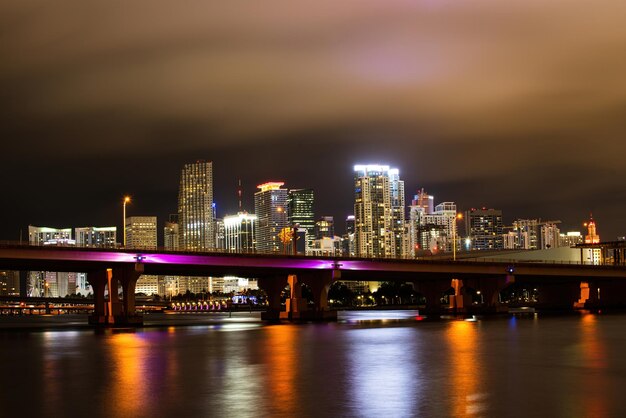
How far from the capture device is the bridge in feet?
372

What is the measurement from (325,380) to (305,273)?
9708 cm

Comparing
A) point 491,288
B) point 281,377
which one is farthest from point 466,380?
point 491,288

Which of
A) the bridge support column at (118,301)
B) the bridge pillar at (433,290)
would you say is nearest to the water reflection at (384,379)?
the bridge support column at (118,301)

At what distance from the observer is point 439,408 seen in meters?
28.7

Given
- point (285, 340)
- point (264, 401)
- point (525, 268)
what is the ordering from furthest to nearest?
1. point (525, 268)
2. point (285, 340)
3. point (264, 401)

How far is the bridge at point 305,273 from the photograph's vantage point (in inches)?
4464

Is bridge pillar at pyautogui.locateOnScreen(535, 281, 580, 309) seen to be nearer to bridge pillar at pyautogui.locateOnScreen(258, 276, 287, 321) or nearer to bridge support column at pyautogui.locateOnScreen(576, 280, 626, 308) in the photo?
bridge support column at pyautogui.locateOnScreen(576, 280, 626, 308)

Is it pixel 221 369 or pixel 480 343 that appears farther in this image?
pixel 480 343

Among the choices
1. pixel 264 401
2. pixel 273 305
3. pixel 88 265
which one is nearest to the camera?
pixel 264 401

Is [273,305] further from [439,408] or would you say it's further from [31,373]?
[439,408]

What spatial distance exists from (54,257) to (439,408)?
85.3m

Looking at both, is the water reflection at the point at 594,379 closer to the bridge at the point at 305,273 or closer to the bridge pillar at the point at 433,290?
the bridge at the point at 305,273

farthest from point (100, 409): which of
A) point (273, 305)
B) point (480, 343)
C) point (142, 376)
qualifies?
point (273, 305)

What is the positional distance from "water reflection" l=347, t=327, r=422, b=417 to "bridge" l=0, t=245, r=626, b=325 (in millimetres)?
58110
